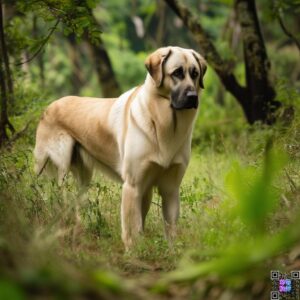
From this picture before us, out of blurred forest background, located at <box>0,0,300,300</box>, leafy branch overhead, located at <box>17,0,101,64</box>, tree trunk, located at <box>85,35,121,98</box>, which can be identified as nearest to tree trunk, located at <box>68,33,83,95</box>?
tree trunk, located at <box>85,35,121,98</box>

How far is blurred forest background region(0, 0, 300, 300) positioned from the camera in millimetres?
2391

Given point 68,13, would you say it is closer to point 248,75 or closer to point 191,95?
point 191,95

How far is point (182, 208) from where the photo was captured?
20.7 ft

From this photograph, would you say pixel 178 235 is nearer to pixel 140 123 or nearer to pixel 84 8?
pixel 140 123

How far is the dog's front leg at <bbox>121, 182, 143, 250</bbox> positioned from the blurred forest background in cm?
12

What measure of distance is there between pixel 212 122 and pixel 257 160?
624 cm

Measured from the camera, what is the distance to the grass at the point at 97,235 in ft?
7.68

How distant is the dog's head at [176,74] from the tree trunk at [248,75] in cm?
395

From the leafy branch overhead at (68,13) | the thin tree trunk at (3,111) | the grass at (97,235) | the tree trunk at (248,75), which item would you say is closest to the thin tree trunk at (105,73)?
the tree trunk at (248,75)

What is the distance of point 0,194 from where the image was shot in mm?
4605

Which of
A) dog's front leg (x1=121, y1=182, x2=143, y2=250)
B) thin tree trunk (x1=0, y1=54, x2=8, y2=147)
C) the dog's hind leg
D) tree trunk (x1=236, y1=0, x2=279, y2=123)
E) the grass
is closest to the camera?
the grass

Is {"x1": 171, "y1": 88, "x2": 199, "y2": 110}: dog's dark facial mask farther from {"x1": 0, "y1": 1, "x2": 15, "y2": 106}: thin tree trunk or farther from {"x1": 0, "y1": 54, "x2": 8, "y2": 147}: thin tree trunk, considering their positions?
{"x1": 0, "y1": 54, "x2": 8, "y2": 147}: thin tree trunk

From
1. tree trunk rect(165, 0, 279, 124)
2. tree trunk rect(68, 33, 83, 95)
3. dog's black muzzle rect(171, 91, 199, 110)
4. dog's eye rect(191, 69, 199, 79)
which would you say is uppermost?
dog's eye rect(191, 69, 199, 79)

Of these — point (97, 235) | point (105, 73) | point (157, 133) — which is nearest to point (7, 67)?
point (157, 133)
